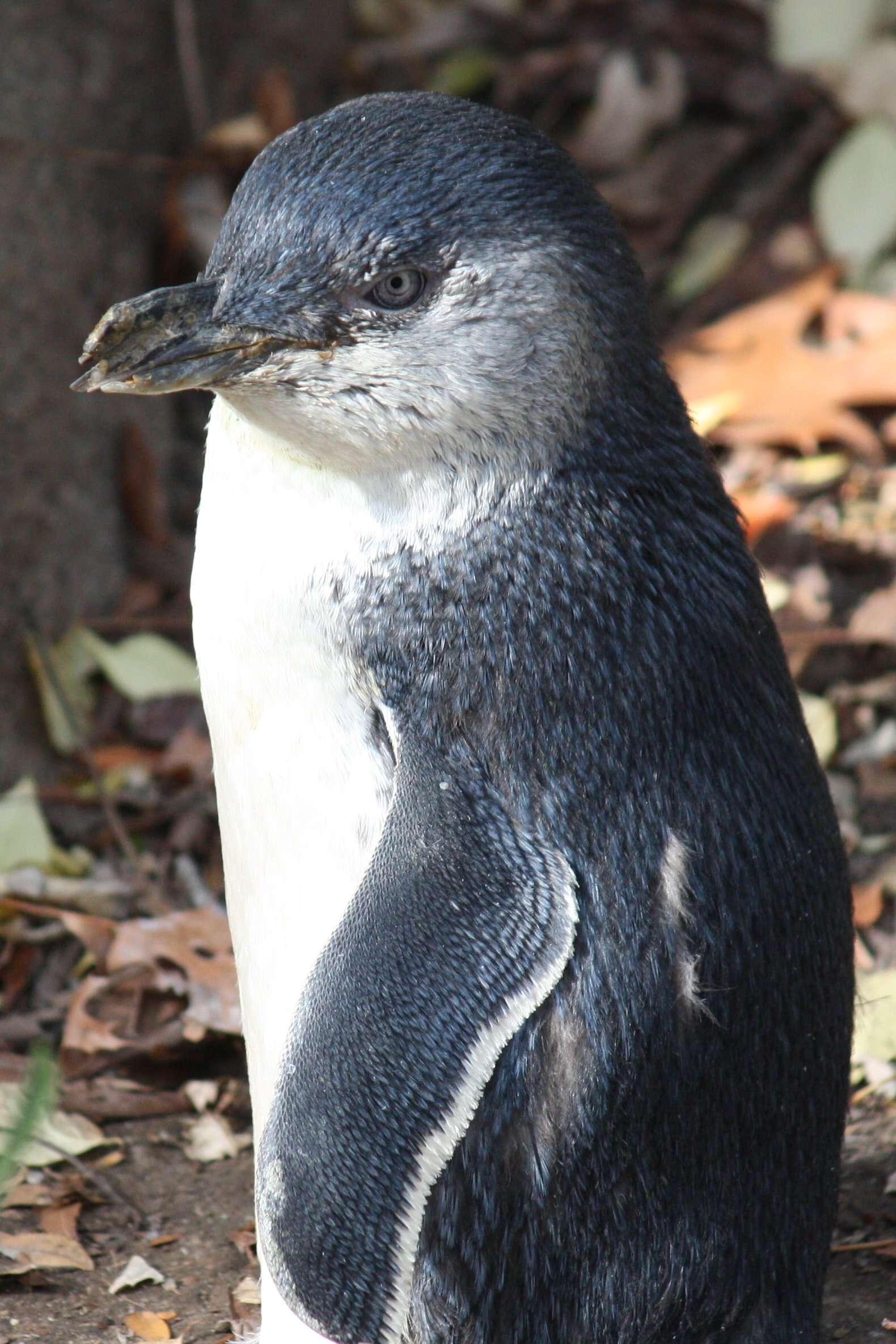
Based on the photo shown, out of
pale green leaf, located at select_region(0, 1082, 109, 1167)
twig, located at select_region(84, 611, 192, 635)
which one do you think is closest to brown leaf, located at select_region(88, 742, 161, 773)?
twig, located at select_region(84, 611, 192, 635)

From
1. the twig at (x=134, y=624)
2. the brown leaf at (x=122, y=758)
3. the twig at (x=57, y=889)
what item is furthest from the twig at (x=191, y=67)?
the twig at (x=57, y=889)

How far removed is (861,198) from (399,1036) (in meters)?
3.60

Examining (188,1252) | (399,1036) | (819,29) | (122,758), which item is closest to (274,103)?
(819,29)

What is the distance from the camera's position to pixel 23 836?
317cm

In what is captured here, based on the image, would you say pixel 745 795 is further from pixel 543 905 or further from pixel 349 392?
pixel 349 392

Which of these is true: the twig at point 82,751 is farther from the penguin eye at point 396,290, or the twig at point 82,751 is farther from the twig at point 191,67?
the penguin eye at point 396,290

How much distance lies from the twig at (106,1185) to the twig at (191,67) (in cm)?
268

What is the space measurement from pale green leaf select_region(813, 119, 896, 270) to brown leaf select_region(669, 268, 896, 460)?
14 centimetres

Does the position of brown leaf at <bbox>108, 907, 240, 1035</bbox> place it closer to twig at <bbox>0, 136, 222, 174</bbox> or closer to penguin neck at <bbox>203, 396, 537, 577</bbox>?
penguin neck at <bbox>203, 396, 537, 577</bbox>

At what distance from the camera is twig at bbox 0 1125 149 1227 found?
8.11 ft

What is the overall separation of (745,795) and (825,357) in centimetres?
272

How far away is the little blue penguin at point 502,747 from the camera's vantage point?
5.54ft

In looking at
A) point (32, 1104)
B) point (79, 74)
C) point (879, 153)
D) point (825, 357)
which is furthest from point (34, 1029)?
point (879, 153)

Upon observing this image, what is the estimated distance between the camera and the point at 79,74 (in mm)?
3719
